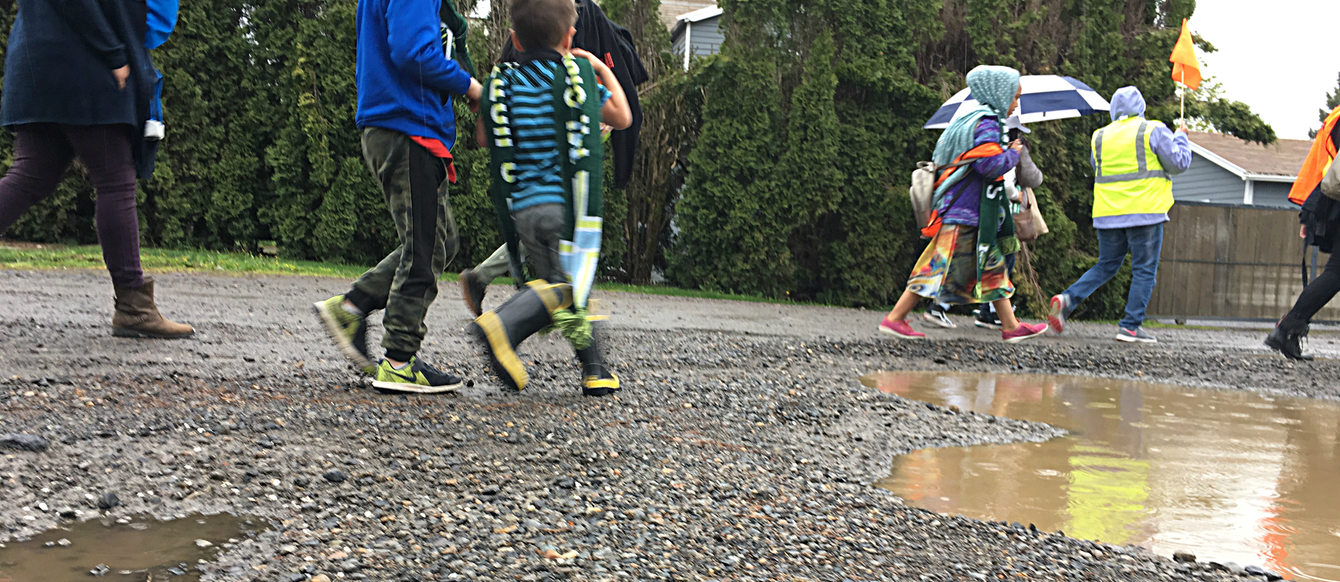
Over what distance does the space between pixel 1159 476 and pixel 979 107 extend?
466 centimetres

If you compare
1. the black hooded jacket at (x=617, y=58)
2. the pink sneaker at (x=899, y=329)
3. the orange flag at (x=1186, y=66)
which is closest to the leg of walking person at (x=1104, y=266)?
the pink sneaker at (x=899, y=329)

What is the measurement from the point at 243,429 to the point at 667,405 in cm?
163

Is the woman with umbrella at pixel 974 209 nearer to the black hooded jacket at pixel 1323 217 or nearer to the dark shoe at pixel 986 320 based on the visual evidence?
the dark shoe at pixel 986 320

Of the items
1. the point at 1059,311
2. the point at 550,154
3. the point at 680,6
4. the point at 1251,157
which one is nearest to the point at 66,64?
the point at 550,154

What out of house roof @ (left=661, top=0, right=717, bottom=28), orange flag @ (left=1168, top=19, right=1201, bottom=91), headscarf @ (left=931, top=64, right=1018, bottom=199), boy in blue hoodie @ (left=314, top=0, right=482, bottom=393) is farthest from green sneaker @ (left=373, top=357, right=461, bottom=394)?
house roof @ (left=661, top=0, right=717, bottom=28)

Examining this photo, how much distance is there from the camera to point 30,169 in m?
4.76

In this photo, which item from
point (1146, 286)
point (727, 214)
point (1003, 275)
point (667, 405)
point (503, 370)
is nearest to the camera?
point (503, 370)

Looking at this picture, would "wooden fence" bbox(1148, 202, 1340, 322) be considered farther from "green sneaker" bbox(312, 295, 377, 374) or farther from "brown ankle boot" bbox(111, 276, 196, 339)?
"brown ankle boot" bbox(111, 276, 196, 339)

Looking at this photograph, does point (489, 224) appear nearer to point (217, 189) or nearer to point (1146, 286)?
point (217, 189)

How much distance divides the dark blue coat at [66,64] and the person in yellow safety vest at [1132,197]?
708 cm

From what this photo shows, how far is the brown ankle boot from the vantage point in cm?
505

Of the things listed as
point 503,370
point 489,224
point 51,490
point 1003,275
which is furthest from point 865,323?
point 51,490

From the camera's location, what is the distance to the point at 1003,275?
7.68 meters

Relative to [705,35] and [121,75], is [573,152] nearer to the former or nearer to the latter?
[121,75]
